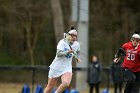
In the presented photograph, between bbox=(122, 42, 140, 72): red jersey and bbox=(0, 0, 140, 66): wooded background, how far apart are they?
24.1m

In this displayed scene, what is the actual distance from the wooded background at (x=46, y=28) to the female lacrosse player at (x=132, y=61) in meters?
24.0

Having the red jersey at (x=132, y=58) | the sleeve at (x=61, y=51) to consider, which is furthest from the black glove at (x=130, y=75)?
the sleeve at (x=61, y=51)

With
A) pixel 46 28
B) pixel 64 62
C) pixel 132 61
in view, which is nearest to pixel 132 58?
pixel 132 61

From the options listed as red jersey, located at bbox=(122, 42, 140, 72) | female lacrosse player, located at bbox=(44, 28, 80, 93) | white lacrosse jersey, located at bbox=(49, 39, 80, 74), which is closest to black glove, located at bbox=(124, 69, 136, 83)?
red jersey, located at bbox=(122, 42, 140, 72)

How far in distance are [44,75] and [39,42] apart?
963 cm

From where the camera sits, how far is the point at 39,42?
43344 millimetres

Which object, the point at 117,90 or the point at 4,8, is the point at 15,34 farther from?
the point at 117,90

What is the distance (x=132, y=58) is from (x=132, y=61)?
9 centimetres

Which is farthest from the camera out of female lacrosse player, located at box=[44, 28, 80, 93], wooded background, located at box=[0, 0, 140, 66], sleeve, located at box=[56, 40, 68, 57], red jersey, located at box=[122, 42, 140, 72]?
wooded background, located at box=[0, 0, 140, 66]

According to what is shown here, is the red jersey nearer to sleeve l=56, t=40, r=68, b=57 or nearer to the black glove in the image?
the black glove

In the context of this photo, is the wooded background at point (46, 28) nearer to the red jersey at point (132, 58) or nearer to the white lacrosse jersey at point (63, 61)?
the red jersey at point (132, 58)

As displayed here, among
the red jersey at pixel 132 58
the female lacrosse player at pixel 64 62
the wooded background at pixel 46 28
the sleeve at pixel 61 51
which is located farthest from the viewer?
the wooded background at pixel 46 28

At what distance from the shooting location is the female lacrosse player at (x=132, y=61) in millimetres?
16188

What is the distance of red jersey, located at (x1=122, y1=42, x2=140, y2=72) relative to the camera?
16188 mm
